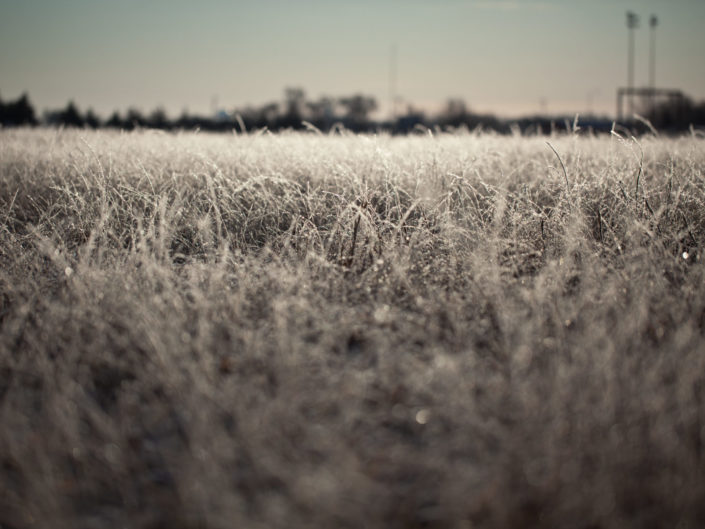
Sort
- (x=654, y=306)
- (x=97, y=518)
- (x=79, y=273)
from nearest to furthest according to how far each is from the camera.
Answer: (x=97, y=518) → (x=654, y=306) → (x=79, y=273)

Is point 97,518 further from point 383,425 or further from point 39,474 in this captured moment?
point 383,425

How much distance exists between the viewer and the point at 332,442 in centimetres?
161

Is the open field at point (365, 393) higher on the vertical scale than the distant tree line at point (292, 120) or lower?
lower

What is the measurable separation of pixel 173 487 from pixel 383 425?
709mm

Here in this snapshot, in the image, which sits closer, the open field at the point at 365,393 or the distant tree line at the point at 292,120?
the open field at the point at 365,393

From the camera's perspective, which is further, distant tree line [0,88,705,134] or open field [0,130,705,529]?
distant tree line [0,88,705,134]

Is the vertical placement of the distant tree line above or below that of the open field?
above

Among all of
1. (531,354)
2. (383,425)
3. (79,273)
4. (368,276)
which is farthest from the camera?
(368,276)

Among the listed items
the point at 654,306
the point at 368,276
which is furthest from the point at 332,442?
the point at 654,306

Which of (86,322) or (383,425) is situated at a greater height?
(86,322)

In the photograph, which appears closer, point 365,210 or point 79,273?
point 79,273

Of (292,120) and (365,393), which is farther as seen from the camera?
(292,120)

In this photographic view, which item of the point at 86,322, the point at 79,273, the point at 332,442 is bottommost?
the point at 332,442

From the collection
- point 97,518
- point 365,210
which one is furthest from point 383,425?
point 365,210
